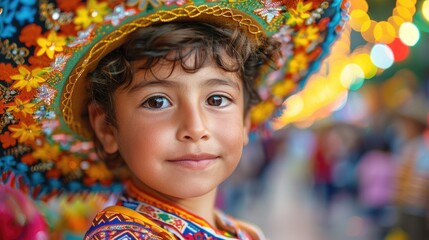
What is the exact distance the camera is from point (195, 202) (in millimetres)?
2096

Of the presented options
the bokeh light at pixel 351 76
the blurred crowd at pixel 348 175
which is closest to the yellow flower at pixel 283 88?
the blurred crowd at pixel 348 175

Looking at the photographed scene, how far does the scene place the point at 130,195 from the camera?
2.10m

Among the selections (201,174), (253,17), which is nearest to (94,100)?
(201,174)

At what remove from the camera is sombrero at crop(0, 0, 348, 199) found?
172 cm

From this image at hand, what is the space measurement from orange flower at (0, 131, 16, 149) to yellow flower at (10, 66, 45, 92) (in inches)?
10.6

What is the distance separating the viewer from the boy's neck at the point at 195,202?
6.68 feet

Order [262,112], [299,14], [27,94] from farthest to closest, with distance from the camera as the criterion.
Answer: [262,112], [299,14], [27,94]

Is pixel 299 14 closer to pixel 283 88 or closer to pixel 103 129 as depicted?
pixel 283 88

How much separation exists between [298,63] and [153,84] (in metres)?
0.74

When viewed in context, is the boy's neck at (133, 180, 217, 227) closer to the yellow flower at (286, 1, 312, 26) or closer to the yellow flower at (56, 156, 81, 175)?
the yellow flower at (56, 156, 81, 175)

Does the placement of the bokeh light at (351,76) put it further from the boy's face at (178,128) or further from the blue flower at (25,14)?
the blue flower at (25,14)

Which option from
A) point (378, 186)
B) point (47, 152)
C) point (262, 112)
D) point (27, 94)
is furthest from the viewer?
point (378, 186)

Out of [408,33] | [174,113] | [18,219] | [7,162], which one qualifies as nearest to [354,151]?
[408,33]

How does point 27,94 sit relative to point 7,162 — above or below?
above
